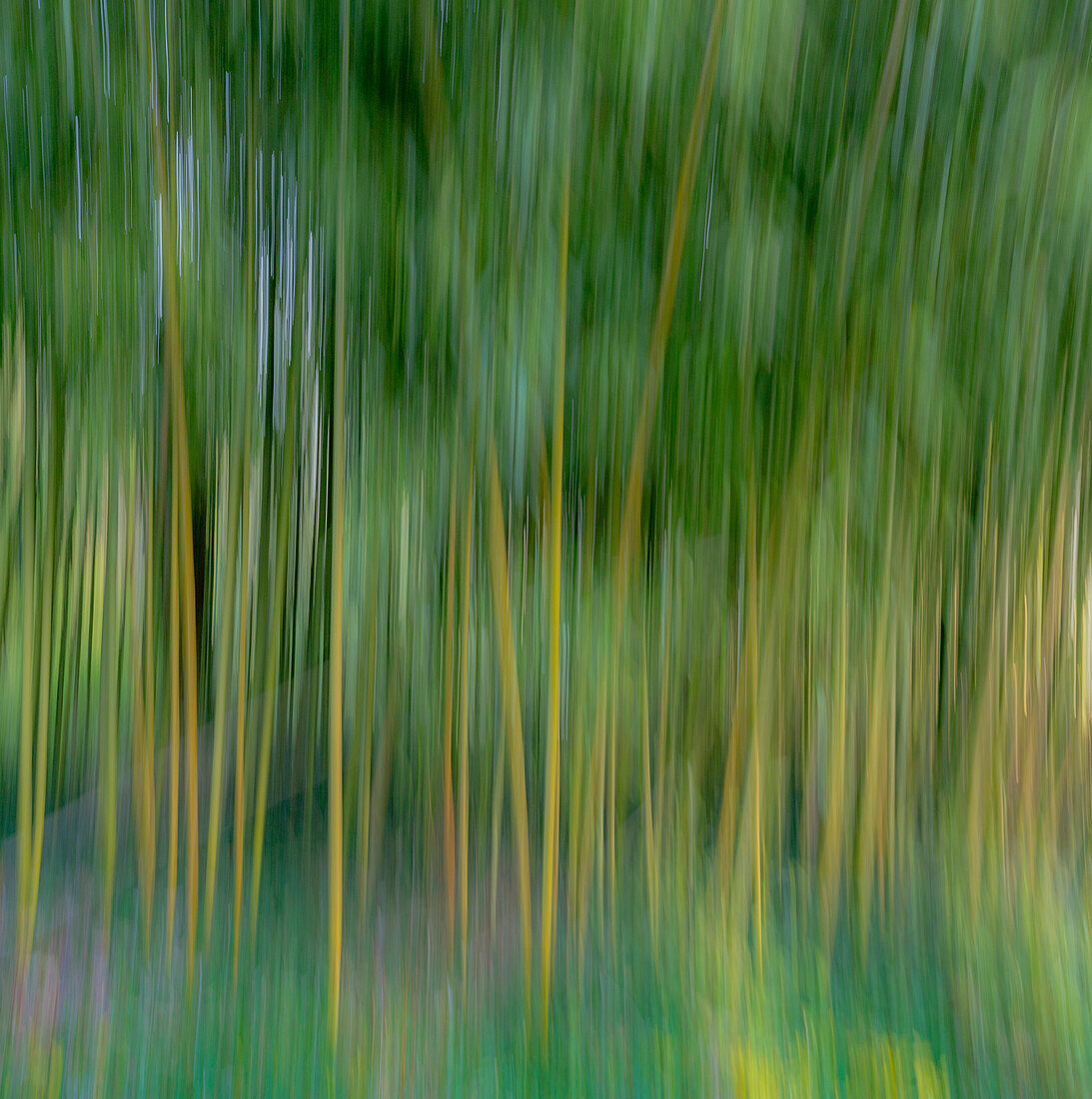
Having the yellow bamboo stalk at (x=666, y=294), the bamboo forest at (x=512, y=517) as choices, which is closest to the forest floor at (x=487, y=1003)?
the bamboo forest at (x=512, y=517)

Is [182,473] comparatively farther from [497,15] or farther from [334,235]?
[497,15]

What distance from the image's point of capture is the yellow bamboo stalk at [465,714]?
1.15 meters

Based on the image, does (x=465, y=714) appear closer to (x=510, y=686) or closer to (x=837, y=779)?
(x=510, y=686)

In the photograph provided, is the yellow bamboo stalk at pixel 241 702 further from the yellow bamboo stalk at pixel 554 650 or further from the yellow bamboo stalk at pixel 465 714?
the yellow bamboo stalk at pixel 554 650

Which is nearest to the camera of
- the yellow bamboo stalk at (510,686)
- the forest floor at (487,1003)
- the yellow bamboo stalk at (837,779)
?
the forest floor at (487,1003)

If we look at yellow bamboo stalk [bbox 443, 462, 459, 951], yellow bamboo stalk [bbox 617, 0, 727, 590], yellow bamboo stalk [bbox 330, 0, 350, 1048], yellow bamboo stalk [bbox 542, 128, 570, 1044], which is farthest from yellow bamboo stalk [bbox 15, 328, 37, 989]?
yellow bamboo stalk [bbox 617, 0, 727, 590]

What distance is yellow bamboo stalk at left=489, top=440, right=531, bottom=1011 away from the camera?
1.15 meters

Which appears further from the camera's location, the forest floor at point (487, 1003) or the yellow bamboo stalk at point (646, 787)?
the yellow bamboo stalk at point (646, 787)

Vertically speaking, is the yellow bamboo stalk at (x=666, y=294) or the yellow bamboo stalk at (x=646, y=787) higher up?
the yellow bamboo stalk at (x=666, y=294)

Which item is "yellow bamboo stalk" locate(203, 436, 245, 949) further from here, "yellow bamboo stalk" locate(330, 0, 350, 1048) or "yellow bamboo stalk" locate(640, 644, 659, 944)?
"yellow bamboo stalk" locate(640, 644, 659, 944)

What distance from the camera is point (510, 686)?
117 cm

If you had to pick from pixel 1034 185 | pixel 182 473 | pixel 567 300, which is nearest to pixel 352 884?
pixel 182 473

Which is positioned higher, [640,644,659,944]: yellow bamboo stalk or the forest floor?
[640,644,659,944]: yellow bamboo stalk

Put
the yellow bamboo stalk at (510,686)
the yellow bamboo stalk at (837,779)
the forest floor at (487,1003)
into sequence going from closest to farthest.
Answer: the forest floor at (487,1003) < the yellow bamboo stalk at (510,686) < the yellow bamboo stalk at (837,779)
